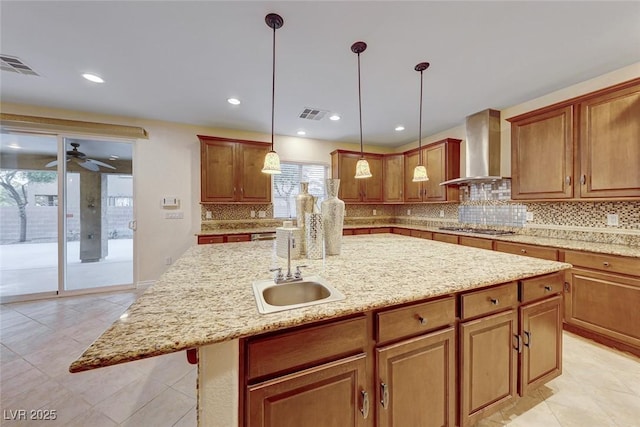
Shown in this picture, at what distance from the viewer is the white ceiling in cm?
167

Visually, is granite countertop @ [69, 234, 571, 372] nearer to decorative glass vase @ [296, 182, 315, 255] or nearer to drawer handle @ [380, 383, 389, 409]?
decorative glass vase @ [296, 182, 315, 255]

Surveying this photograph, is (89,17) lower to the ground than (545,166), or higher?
higher

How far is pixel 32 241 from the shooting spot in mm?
3355

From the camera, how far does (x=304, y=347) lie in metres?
0.88

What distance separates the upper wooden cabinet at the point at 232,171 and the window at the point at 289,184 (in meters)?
0.42

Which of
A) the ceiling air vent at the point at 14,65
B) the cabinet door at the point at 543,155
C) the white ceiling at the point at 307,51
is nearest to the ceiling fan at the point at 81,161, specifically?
the white ceiling at the point at 307,51

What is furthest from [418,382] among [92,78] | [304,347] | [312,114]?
[92,78]

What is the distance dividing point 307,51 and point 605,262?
3160 mm

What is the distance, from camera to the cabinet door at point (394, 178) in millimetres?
4789

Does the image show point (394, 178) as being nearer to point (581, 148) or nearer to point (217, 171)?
point (581, 148)

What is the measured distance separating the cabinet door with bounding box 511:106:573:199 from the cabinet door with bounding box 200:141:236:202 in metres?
3.93

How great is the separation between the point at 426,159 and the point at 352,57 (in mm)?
2703

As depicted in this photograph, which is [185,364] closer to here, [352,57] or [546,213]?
[352,57]

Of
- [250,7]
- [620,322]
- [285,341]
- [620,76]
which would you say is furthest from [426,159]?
[285,341]
